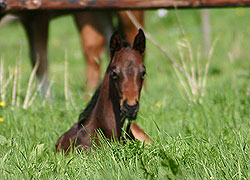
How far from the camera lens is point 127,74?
8.97 ft

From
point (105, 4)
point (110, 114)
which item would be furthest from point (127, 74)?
point (105, 4)

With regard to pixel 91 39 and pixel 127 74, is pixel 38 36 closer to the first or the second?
pixel 91 39

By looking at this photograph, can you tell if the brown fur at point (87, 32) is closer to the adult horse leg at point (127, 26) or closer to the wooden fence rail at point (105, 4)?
the adult horse leg at point (127, 26)

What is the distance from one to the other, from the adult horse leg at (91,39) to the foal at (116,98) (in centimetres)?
247

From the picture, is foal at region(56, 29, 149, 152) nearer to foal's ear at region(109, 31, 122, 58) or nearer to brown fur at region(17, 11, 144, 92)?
foal's ear at region(109, 31, 122, 58)

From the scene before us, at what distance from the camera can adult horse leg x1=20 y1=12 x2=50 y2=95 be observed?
198 inches

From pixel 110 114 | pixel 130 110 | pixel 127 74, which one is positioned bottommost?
pixel 110 114

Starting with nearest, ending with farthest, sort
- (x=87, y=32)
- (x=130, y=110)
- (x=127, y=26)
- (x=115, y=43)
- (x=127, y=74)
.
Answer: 1. (x=130, y=110)
2. (x=127, y=74)
3. (x=115, y=43)
4. (x=127, y=26)
5. (x=87, y=32)

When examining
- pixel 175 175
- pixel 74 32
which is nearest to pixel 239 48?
pixel 175 175

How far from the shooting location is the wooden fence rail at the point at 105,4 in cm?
372

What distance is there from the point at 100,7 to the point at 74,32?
47.1ft

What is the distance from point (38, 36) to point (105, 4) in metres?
1.62

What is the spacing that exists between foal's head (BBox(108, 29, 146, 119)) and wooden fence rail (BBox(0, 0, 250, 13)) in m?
1.01

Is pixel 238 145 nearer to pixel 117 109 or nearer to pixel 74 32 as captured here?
pixel 117 109
